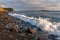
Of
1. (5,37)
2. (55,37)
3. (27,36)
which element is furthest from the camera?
(55,37)

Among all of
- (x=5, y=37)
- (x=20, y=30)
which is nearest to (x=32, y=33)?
(x=20, y=30)

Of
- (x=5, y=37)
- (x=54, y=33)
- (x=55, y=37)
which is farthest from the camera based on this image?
(x=54, y=33)

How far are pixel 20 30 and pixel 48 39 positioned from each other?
227cm

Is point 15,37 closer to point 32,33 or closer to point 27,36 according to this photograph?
point 27,36

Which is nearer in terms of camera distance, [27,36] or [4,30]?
[27,36]

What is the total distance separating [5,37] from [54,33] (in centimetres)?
441

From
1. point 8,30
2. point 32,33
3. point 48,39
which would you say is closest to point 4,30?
point 8,30

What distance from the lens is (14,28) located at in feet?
48.5

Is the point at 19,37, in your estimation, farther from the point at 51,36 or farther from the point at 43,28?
the point at 43,28

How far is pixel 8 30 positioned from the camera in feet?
47.7

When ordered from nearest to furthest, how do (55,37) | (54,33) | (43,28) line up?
(55,37), (54,33), (43,28)

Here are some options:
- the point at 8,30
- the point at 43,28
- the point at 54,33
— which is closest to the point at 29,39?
the point at 8,30

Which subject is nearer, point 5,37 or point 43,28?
point 5,37

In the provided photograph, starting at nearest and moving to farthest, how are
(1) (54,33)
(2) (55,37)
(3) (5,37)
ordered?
(3) (5,37)
(2) (55,37)
(1) (54,33)
